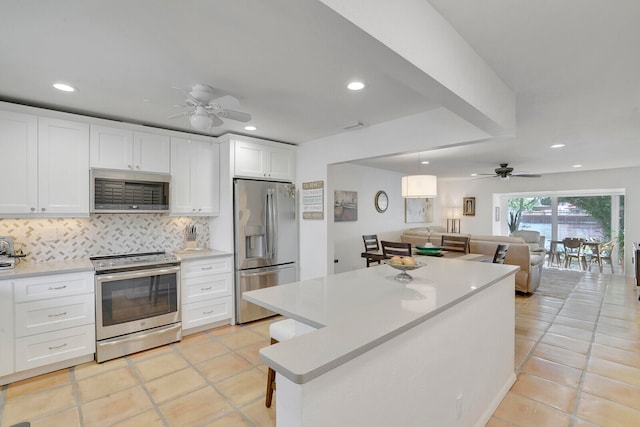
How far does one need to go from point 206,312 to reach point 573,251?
28.0 feet

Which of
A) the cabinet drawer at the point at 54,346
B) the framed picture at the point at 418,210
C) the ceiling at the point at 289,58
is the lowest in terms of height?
the cabinet drawer at the point at 54,346

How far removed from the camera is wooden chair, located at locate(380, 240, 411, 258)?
4078mm

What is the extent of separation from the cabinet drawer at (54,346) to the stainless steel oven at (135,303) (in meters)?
0.09

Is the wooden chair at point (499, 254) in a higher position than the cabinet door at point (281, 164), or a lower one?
lower

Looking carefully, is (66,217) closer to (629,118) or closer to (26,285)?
(26,285)

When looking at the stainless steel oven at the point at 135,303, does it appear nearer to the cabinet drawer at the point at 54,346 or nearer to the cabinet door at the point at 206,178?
the cabinet drawer at the point at 54,346

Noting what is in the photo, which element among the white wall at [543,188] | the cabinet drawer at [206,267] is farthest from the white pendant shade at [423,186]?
the white wall at [543,188]

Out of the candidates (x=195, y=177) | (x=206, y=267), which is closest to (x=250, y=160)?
(x=195, y=177)

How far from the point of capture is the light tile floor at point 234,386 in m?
2.08

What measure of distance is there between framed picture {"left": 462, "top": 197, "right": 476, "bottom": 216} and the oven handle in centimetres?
788

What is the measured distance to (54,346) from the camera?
2656 mm

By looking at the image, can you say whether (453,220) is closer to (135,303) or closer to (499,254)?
(499,254)

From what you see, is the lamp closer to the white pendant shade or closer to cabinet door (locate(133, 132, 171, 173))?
the white pendant shade

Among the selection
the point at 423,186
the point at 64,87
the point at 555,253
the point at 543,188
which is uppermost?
the point at 64,87
